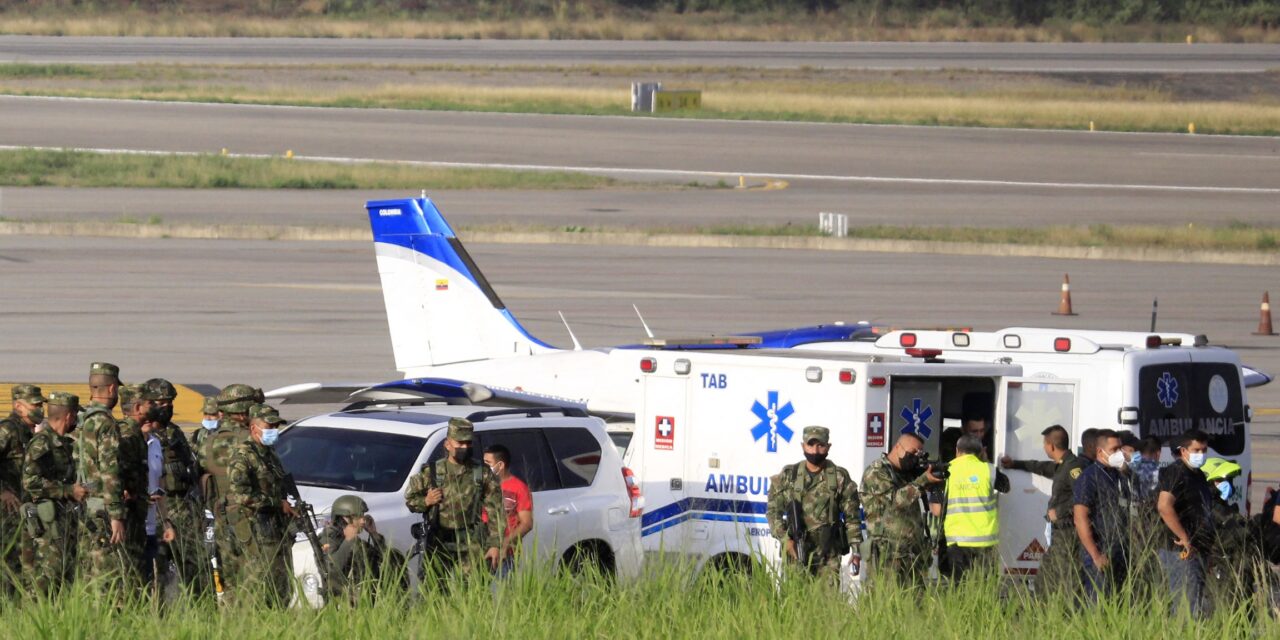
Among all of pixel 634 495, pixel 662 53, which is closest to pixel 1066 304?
pixel 634 495

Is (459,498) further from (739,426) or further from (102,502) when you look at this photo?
(739,426)

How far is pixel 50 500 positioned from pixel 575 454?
3.60 m

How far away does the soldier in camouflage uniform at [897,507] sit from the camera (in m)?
10.9

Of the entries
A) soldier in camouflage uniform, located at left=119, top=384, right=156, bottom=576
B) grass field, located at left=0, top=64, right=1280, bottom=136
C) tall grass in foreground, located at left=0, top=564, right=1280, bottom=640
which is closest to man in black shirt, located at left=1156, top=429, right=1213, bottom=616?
tall grass in foreground, located at left=0, top=564, right=1280, bottom=640

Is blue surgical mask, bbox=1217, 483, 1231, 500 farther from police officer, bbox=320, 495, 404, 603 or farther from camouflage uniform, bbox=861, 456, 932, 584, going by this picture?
police officer, bbox=320, 495, 404, 603

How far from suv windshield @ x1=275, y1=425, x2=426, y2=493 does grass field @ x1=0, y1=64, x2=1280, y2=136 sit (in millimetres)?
50449

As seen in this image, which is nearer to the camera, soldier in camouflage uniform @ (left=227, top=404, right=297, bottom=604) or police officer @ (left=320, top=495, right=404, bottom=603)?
police officer @ (left=320, top=495, right=404, bottom=603)

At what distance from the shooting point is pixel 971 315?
94.6 ft

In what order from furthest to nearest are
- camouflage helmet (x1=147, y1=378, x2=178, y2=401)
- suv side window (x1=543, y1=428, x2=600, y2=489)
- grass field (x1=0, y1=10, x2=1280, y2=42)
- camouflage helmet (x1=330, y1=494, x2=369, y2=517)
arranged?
1. grass field (x1=0, y1=10, x2=1280, y2=42)
2. suv side window (x1=543, y1=428, x2=600, y2=489)
3. camouflage helmet (x1=147, y1=378, x2=178, y2=401)
4. camouflage helmet (x1=330, y1=494, x2=369, y2=517)

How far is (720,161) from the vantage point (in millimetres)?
53562

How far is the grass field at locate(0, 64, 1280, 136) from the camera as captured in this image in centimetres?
6288

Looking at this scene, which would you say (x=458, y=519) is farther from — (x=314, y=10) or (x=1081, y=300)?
(x=314, y=10)

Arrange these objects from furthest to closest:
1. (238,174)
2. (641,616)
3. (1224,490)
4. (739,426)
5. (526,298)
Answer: (238,174)
(526,298)
(739,426)
(1224,490)
(641,616)

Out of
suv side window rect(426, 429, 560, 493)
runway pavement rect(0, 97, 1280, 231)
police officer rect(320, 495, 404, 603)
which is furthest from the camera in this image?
runway pavement rect(0, 97, 1280, 231)
